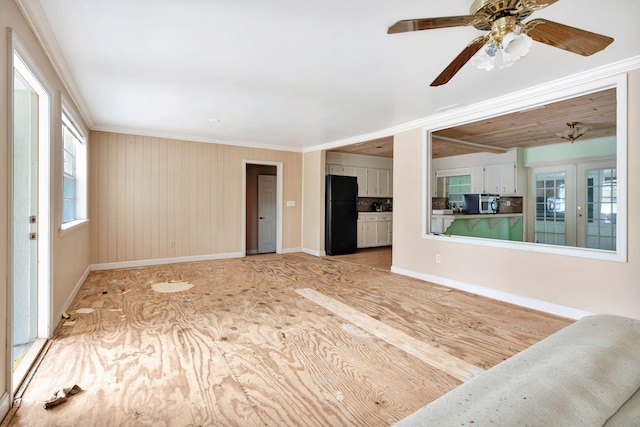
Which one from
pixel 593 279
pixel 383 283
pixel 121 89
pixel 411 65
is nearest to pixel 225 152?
pixel 121 89

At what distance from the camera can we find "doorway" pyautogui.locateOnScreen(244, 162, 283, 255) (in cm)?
721

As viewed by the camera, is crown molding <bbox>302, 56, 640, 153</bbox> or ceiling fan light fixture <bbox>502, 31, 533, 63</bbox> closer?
ceiling fan light fixture <bbox>502, 31, 533, 63</bbox>

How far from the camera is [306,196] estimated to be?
712 cm

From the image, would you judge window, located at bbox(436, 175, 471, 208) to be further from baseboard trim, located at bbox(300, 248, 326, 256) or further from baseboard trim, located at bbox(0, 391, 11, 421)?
baseboard trim, located at bbox(0, 391, 11, 421)

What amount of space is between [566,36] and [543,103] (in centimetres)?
187

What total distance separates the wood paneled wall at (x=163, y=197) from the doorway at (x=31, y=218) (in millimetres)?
2771

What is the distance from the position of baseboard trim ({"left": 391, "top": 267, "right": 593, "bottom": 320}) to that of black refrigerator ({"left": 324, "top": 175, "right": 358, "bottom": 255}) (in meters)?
2.16

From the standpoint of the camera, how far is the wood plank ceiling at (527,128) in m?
3.79

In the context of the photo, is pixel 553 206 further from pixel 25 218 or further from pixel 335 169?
pixel 25 218

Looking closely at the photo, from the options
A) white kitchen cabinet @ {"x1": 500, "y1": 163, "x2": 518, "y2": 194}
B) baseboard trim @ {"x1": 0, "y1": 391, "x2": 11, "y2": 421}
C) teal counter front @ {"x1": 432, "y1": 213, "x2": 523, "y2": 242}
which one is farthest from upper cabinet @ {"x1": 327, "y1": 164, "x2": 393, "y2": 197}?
baseboard trim @ {"x1": 0, "y1": 391, "x2": 11, "y2": 421}

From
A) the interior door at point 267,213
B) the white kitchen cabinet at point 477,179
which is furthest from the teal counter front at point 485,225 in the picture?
the interior door at point 267,213

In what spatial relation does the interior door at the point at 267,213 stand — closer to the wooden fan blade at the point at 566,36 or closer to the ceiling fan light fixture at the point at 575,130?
the ceiling fan light fixture at the point at 575,130

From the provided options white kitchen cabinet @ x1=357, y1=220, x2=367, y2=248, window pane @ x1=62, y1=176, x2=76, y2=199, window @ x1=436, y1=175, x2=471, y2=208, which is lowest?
white kitchen cabinet @ x1=357, y1=220, x2=367, y2=248

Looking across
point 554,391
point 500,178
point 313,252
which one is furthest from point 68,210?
point 500,178
